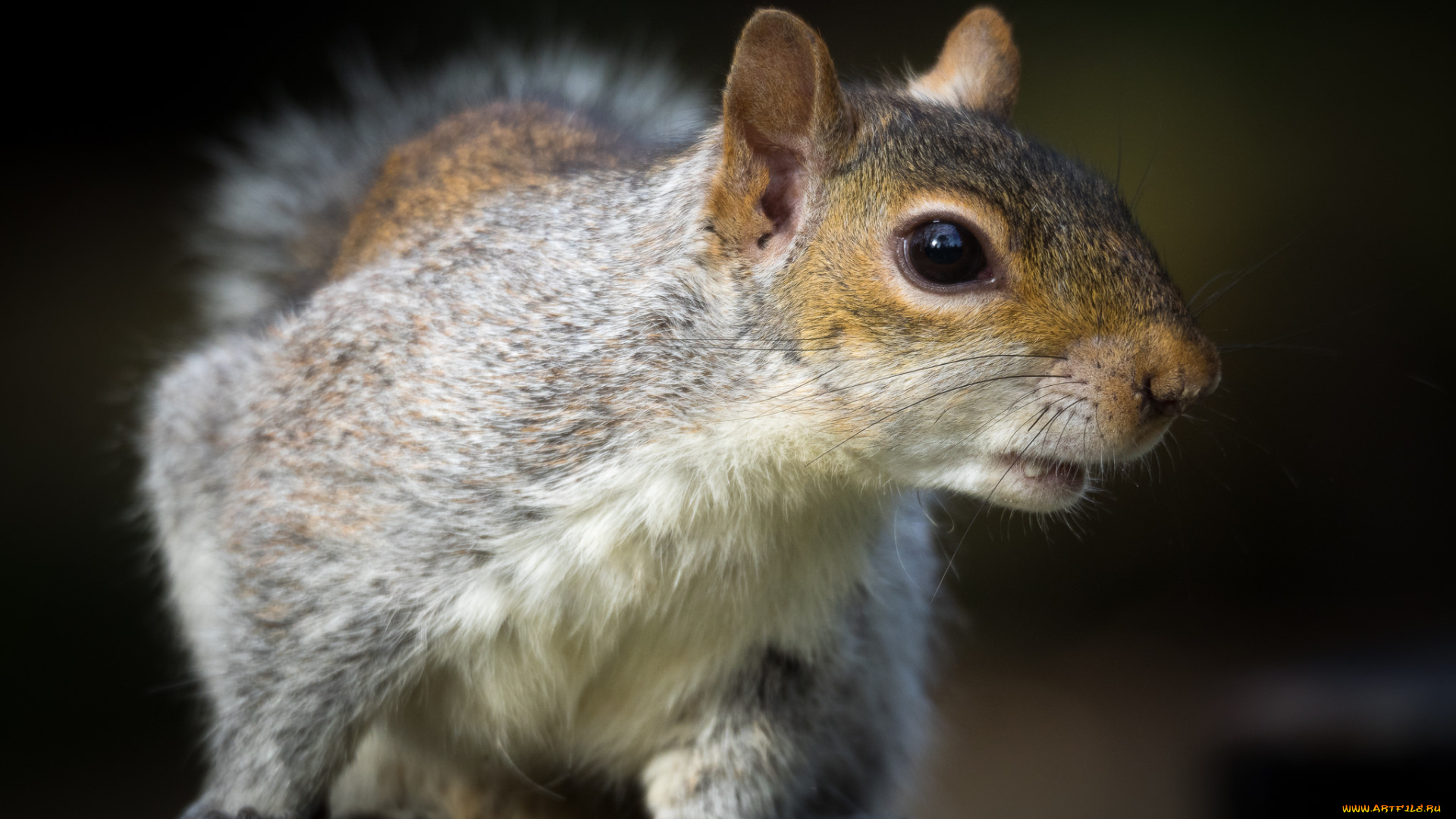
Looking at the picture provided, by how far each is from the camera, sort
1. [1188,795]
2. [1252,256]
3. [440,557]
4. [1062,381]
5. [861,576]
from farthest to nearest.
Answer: [1252,256]
[1188,795]
[861,576]
[440,557]
[1062,381]

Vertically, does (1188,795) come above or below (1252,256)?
below

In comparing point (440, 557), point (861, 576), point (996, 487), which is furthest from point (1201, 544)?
point (440, 557)

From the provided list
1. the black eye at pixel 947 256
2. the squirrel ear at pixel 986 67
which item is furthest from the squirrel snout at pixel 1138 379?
the squirrel ear at pixel 986 67

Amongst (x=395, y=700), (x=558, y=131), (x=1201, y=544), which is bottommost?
(x=395, y=700)

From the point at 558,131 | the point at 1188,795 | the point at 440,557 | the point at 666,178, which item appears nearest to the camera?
the point at 440,557

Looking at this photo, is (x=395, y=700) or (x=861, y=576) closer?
(x=395, y=700)

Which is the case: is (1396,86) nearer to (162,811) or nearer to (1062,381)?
(1062,381)
